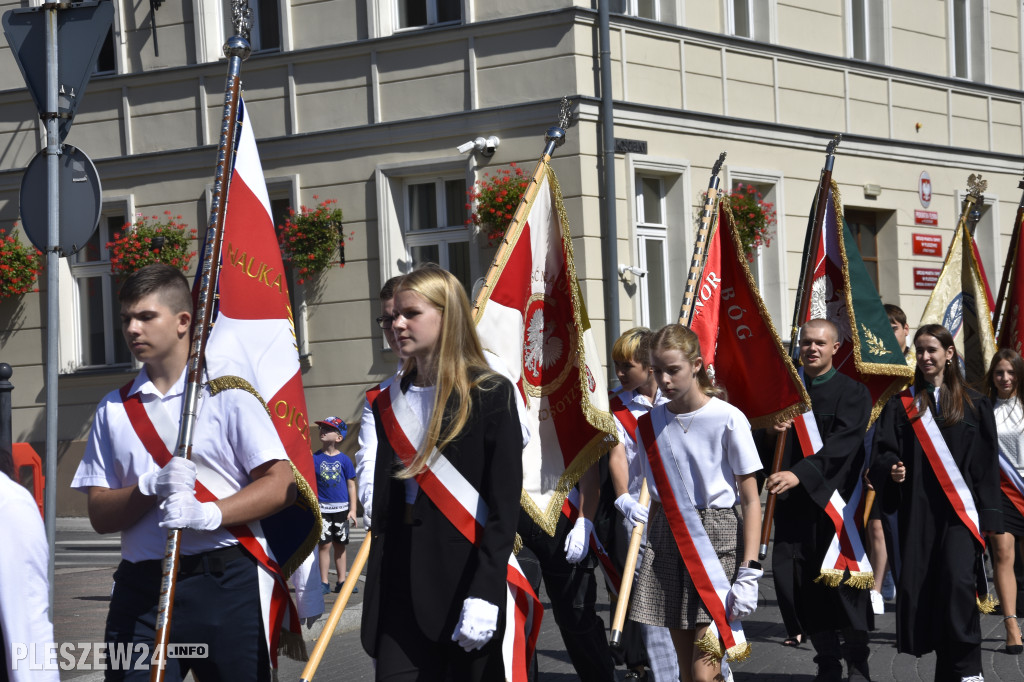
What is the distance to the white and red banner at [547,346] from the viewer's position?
22.3ft

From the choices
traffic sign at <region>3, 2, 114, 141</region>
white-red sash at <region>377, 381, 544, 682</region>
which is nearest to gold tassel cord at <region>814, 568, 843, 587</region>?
white-red sash at <region>377, 381, 544, 682</region>

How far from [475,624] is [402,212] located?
44.9ft

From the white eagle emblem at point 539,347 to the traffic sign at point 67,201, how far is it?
2.19 meters

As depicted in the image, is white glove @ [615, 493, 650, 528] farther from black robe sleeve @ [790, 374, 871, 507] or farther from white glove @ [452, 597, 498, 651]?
white glove @ [452, 597, 498, 651]

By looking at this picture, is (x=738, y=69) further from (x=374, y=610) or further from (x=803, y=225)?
(x=374, y=610)

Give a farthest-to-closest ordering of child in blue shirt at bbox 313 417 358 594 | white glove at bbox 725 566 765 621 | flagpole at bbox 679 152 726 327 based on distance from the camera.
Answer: child in blue shirt at bbox 313 417 358 594 < flagpole at bbox 679 152 726 327 < white glove at bbox 725 566 765 621

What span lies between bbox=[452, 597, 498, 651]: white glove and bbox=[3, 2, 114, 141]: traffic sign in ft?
11.7

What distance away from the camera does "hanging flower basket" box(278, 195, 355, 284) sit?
1717cm

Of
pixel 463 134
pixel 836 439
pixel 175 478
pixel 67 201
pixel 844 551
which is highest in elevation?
pixel 463 134

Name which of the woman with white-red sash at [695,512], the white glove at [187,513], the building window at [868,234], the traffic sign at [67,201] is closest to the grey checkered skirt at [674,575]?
the woman with white-red sash at [695,512]

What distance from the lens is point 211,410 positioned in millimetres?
4379

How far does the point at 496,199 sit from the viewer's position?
1600 cm

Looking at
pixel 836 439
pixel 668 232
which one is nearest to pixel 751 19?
pixel 668 232

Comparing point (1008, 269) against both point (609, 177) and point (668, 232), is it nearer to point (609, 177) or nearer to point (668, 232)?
point (609, 177)
